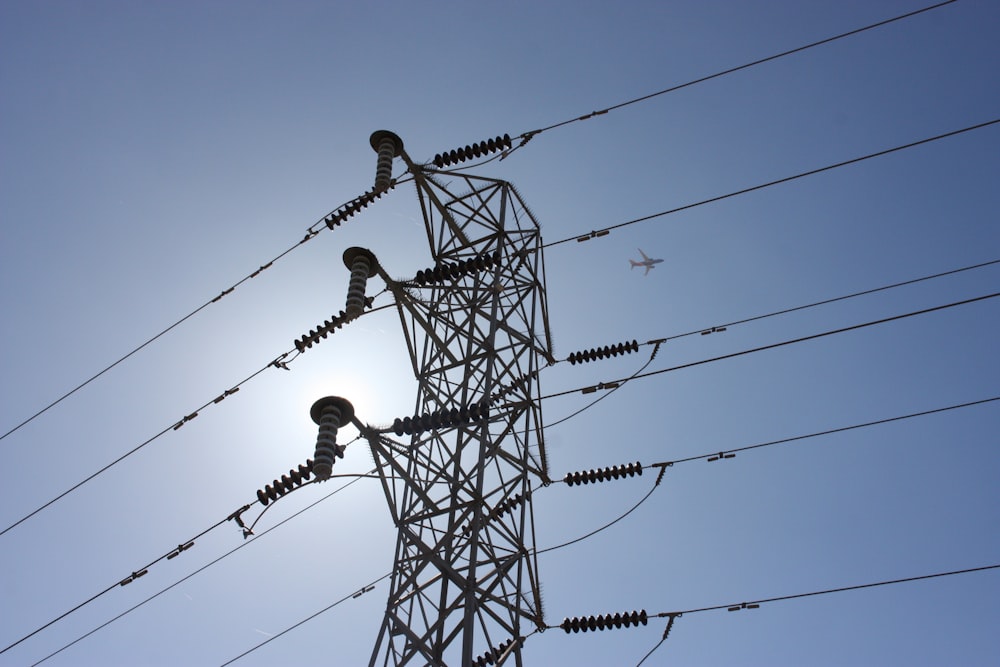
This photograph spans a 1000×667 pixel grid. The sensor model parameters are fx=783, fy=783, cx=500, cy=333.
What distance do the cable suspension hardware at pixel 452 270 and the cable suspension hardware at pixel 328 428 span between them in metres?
3.84

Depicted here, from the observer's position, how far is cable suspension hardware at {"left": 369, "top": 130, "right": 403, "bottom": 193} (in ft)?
51.8

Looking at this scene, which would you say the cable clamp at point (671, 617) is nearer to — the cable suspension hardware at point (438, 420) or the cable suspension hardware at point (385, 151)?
the cable suspension hardware at point (438, 420)

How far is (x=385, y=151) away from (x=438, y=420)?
685 centimetres

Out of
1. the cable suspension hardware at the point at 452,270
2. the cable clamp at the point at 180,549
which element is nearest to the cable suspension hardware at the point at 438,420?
the cable suspension hardware at the point at 452,270

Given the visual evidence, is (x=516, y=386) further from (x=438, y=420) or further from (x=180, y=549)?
(x=180, y=549)

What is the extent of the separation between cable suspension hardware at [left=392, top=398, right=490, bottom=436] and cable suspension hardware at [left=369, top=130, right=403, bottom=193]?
19.0 feet

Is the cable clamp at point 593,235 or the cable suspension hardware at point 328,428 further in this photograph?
the cable clamp at point 593,235

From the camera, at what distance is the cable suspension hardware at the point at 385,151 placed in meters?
15.8

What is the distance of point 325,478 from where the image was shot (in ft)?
37.3

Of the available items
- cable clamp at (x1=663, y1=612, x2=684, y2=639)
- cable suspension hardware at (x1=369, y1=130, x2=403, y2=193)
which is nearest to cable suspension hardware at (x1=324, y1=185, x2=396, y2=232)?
cable suspension hardware at (x1=369, y1=130, x2=403, y2=193)

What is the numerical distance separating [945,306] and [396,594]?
981 cm

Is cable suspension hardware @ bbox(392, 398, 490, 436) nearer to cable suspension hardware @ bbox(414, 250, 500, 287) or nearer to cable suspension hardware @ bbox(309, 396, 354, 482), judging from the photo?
cable suspension hardware @ bbox(309, 396, 354, 482)

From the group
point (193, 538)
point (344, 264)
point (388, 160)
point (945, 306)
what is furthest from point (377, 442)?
point (945, 306)

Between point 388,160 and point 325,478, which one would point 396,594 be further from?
point 388,160
